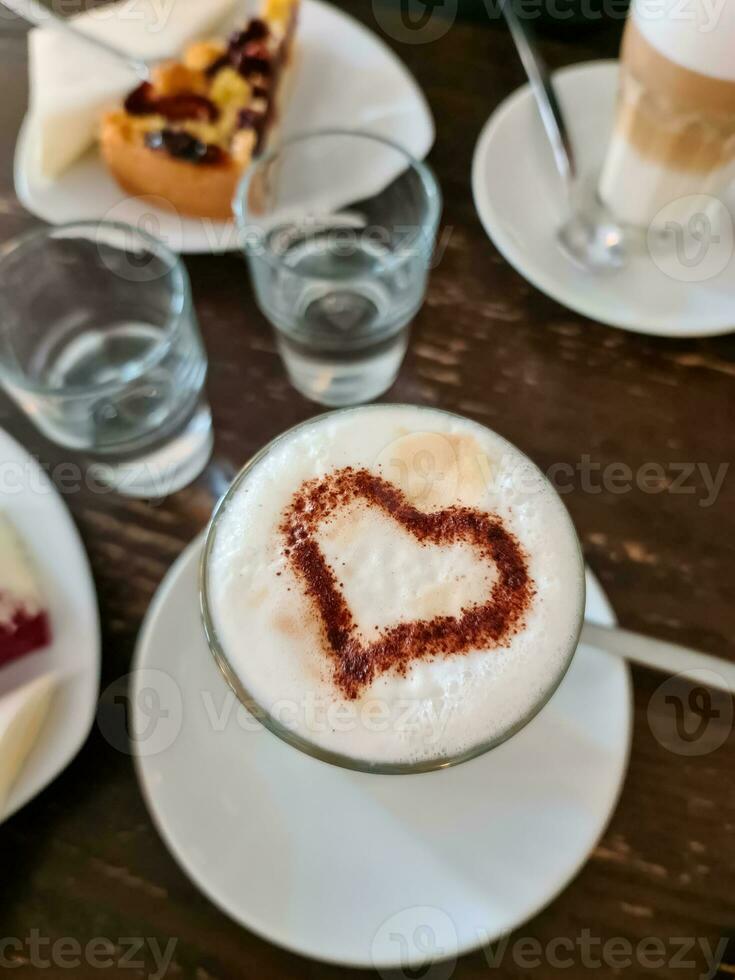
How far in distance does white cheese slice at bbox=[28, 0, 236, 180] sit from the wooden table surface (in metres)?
0.09

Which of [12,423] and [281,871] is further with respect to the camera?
[12,423]

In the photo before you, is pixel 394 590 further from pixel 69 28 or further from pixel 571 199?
pixel 69 28

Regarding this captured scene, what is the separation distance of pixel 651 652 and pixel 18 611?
1.70 ft

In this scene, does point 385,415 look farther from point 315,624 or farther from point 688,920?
point 688,920

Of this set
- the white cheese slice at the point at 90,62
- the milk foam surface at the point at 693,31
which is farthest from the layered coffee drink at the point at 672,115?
the white cheese slice at the point at 90,62

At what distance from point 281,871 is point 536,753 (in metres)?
0.22

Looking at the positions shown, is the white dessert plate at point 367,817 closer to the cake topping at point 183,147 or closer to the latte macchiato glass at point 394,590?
the latte macchiato glass at point 394,590

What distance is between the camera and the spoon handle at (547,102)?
0.93 meters

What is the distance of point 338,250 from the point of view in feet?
2.99

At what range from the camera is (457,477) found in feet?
1.92

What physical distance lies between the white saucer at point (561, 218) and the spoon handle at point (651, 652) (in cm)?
34

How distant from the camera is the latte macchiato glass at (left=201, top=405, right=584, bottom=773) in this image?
0.52 metres

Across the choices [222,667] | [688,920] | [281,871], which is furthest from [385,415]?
[688,920]

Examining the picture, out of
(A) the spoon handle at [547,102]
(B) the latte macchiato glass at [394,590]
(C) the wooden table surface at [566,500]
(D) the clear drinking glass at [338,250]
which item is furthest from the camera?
(A) the spoon handle at [547,102]
